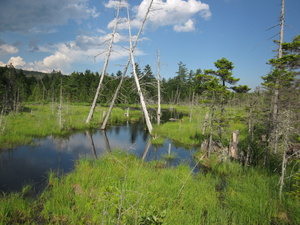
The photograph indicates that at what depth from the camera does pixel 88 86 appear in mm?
67688

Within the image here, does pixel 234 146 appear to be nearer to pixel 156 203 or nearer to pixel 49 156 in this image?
pixel 156 203

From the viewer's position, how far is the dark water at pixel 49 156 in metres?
7.90

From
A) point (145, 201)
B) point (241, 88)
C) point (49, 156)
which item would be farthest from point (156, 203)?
point (241, 88)

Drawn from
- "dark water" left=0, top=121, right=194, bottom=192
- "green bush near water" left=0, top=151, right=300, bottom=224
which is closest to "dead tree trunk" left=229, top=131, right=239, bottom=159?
"dark water" left=0, top=121, right=194, bottom=192

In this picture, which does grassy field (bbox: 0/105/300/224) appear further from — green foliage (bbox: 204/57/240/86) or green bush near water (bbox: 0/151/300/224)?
green foliage (bbox: 204/57/240/86)

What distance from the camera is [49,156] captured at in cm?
1127

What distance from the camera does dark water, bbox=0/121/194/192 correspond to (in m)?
7.90

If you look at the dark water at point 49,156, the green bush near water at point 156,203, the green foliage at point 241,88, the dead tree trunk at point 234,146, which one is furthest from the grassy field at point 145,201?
the green foliage at point 241,88

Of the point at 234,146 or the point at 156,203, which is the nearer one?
the point at 156,203

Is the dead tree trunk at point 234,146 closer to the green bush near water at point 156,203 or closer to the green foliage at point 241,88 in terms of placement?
the green foliage at point 241,88

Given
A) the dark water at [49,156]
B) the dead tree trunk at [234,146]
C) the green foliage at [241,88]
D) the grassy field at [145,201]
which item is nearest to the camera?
the grassy field at [145,201]

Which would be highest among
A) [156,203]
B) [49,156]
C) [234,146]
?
[234,146]

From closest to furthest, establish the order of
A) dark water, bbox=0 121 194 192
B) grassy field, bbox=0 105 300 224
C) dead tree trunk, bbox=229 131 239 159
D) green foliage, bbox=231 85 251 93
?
1. grassy field, bbox=0 105 300 224
2. dark water, bbox=0 121 194 192
3. dead tree trunk, bbox=229 131 239 159
4. green foliage, bbox=231 85 251 93

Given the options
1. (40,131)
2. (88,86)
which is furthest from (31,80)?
(40,131)
